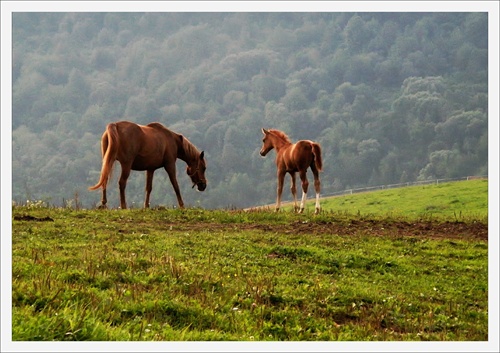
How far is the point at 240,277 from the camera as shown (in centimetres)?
1180

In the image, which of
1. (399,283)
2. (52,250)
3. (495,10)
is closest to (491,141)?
(495,10)

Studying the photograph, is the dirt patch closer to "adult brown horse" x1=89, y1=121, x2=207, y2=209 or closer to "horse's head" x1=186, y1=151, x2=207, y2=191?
"adult brown horse" x1=89, y1=121, x2=207, y2=209

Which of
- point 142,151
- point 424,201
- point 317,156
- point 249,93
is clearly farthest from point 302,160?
point 249,93

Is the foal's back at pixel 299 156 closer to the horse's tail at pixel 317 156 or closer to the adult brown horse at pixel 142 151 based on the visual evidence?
the horse's tail at pixel 317 156

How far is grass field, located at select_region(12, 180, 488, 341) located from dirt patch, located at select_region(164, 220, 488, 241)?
50mm

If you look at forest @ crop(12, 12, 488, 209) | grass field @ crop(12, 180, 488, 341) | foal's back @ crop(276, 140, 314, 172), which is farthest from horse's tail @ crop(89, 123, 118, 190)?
forest @ crop(12, 12, 488, 209)

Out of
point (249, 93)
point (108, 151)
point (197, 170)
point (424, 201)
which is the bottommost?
point (424, 201)

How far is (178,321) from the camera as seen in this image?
9227 mm

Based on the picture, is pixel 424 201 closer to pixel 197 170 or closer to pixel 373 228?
pixel 197 170

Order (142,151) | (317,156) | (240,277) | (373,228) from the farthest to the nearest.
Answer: (317,156)
(142,151)
(373,228)
(240,277)

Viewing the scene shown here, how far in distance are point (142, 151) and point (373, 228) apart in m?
7.38

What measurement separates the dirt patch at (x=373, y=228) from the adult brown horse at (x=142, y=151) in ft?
12.4

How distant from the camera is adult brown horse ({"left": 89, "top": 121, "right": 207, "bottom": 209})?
20719 millimetres

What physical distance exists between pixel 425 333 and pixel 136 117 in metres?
118
